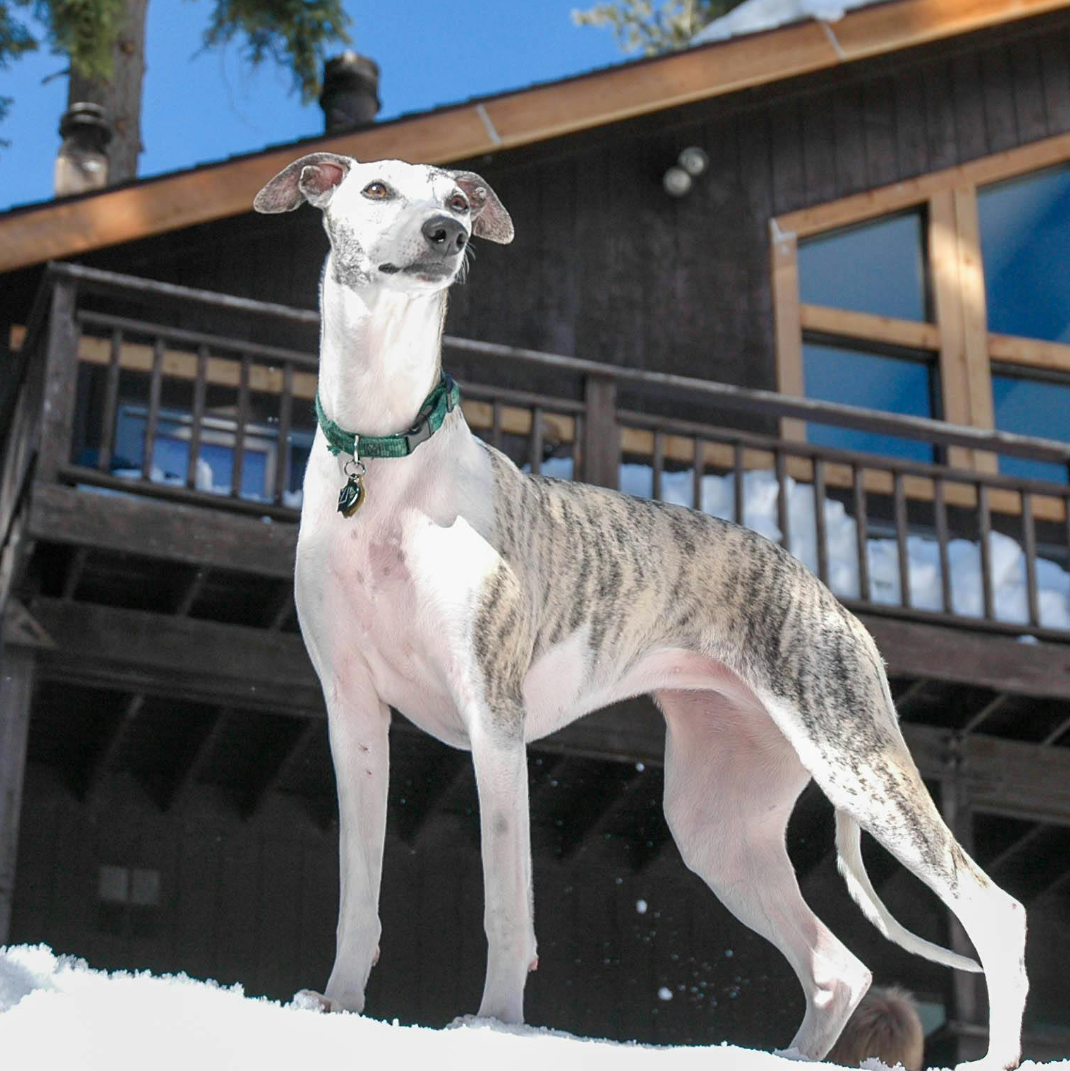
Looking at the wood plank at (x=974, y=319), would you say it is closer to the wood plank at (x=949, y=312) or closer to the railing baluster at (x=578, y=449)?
the wood plank at (x=949, y=312)

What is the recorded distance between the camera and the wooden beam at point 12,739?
7.90 metres

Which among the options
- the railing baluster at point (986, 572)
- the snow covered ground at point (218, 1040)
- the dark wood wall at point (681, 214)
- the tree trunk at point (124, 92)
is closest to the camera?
the snow covered ground at point (218, 1040)

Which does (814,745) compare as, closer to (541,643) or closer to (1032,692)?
(541,643)

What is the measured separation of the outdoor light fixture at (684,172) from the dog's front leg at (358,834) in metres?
8.18

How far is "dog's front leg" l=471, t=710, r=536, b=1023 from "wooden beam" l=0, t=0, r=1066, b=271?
6.44 meters

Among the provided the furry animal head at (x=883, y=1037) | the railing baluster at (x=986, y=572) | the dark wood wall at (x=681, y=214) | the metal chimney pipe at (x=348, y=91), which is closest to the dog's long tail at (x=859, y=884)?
the furry animal head at (x=883, y=1037)

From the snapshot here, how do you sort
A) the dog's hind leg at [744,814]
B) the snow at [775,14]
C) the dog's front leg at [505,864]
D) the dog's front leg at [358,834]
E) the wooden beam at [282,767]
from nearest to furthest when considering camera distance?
1. the dog's front leg at [505,864]
2. the dog's front leg at [358,834]
3. the dog's hind leg at [744,814]
4. the wooden beam at [282,767]
5. the snow at [775,14]

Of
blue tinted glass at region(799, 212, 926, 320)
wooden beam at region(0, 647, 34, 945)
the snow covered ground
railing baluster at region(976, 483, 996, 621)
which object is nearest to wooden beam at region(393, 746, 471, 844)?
wooden beam at region(0, 647, 34, 945)

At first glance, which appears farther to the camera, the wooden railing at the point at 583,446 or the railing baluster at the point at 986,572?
the railing baluster at the point at 986,572

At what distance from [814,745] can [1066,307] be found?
886 cm

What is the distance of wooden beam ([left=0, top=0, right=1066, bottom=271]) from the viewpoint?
9844mm

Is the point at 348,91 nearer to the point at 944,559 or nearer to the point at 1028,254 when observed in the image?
the point at 1028,254

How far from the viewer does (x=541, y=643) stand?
445 centimetres

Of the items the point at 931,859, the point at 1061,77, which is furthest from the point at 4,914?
the point at 1061,77
